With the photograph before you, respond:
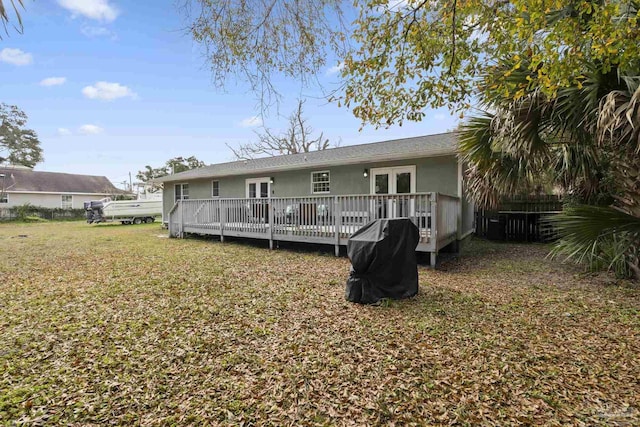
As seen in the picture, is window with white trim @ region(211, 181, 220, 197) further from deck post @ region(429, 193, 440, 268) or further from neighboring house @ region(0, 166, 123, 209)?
neighboring house @ region(0, 166, 123, 209)

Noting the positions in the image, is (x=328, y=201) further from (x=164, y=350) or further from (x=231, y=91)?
(x=164, y=350)

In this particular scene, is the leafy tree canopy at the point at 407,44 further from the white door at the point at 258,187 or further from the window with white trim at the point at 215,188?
the window with white trim at the point at 215,188

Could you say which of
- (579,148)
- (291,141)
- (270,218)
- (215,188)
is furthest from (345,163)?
(291,141)

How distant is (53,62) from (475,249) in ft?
35.7

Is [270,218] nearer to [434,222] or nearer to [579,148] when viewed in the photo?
[434,222]

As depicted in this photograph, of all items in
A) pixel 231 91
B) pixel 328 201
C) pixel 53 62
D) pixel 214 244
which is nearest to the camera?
pixel 231 91

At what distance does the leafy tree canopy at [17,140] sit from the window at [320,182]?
32.2 metres

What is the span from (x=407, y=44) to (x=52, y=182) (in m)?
36.8

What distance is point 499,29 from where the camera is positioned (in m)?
3.82

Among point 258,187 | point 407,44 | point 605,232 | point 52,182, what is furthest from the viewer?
point 52,182

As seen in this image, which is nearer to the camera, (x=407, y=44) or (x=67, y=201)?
(x=407, y=44)

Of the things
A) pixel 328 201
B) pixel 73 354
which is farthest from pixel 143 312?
pixel 328 201

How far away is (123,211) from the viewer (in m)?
20.8

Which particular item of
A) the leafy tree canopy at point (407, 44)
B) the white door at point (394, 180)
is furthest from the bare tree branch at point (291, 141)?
the leafy tree canopy at point (407, 44)
